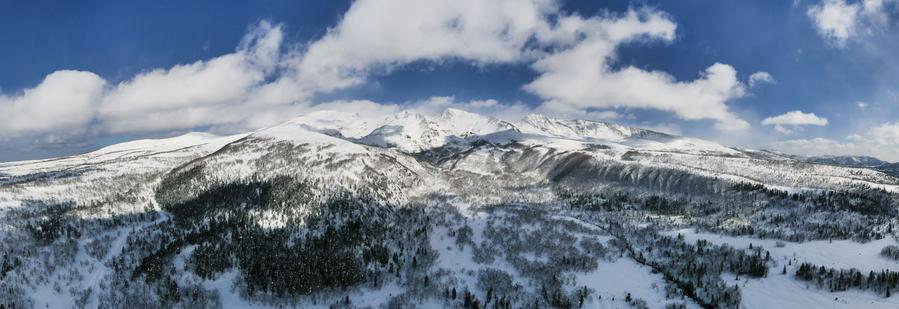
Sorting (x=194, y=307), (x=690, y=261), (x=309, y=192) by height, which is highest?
(x=309, y=192)

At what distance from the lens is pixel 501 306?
90.1m

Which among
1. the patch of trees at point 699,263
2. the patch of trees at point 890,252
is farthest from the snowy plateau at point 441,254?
the patch of trees at point 699,263

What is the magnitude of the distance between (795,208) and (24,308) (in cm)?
22469

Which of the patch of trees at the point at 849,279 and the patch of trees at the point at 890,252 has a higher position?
the patch of trees at the point at 890,252

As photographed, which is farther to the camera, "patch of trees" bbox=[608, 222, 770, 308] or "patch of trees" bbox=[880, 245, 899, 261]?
"patch of trees" bbox=[880, 245, 899, 261]

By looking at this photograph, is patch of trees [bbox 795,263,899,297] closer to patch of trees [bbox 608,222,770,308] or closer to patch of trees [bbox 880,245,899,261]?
patch of trees [bbox 608,222,770,308]

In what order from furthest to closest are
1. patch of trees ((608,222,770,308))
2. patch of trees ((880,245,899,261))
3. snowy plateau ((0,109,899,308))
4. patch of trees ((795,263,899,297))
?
patch of trees ((880,245,899,261)) → snowy plateau ((0,109,899,308)) → patch of trees ((608,222,770,308)) → patch of trees ((795,263,899,297))

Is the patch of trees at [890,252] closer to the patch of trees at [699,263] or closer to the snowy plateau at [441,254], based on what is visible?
the snowy plateau at [441,254]

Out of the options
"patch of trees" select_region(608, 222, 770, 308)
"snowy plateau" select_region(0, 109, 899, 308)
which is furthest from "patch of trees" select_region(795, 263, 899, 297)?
"patch of trees" select_region(608, 222, 770, 308)

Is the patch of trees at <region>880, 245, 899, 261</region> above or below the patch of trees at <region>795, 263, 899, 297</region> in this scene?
above

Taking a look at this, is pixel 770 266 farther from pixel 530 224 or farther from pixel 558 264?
pixel 530 224

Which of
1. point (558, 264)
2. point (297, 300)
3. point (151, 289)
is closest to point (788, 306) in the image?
point (558, 264)

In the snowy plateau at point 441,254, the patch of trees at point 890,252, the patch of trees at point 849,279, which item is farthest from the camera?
the patch of trees at point 890,252

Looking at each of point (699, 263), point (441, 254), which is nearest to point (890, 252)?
point (699, 263)
